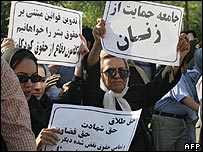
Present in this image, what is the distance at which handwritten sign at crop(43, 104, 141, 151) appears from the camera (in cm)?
269

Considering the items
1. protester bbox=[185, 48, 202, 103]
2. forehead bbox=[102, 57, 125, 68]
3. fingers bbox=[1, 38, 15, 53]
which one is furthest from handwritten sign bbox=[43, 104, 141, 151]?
protester bbox=[185, 48, 202, 103]

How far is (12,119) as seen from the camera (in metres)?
2.06

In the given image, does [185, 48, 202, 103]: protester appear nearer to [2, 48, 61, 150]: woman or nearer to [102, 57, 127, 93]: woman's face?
[102, 57, 127, 93]: woman's face

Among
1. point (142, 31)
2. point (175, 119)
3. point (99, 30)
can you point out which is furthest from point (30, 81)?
point (175, 119)

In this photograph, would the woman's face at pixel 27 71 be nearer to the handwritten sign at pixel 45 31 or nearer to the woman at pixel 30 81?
the woman at pixel 30 81

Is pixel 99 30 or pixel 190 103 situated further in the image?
pixel 190 103

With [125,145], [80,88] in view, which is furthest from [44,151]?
[80,88]

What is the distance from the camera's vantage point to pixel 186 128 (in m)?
4.61

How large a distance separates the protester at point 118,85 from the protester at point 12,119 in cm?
114

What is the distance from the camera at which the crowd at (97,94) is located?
208 centimetres

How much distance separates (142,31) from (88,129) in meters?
0.91

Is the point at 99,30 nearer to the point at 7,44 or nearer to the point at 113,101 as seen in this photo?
the point at 113,101

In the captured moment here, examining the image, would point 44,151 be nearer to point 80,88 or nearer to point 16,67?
point 16,67

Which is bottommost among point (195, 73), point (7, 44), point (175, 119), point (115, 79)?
point (175, 119)
